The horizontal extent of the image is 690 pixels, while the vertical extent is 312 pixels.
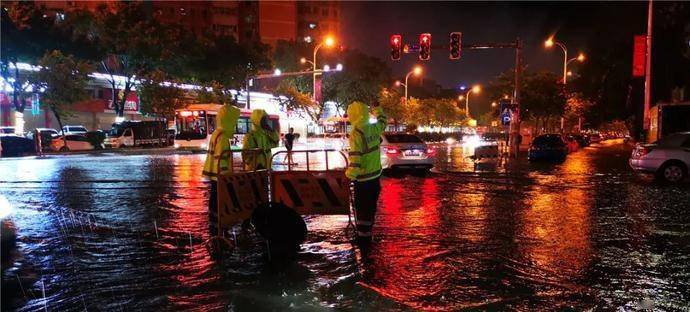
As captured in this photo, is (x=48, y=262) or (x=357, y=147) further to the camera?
(x=357, y=147)

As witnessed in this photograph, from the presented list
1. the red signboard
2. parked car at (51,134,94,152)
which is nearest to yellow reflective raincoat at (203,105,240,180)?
parked car at (51,134,94,152)

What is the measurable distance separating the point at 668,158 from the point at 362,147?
12687mm

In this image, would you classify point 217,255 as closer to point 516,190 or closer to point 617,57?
point 516,190

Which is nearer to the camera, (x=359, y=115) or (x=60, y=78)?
(x=359, y=115)

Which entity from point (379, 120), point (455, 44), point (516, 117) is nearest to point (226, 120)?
point (379, 120)

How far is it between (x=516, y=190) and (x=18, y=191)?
40.4 ft

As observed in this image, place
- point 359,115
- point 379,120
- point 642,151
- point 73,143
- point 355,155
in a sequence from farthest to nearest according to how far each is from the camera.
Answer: point 73,143
point 642,151
point 379,120
point 359,115
point 355,155

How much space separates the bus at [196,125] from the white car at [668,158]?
24762 mm

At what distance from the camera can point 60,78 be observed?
1442 inches

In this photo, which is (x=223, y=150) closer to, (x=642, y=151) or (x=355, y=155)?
(x=355, y=155)

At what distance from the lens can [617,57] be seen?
4803 centimetres

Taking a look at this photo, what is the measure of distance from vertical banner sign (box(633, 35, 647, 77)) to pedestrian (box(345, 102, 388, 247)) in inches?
1016

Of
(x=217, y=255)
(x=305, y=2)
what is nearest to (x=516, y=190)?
(x=217, y=255)

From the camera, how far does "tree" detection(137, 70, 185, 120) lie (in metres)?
45.0
